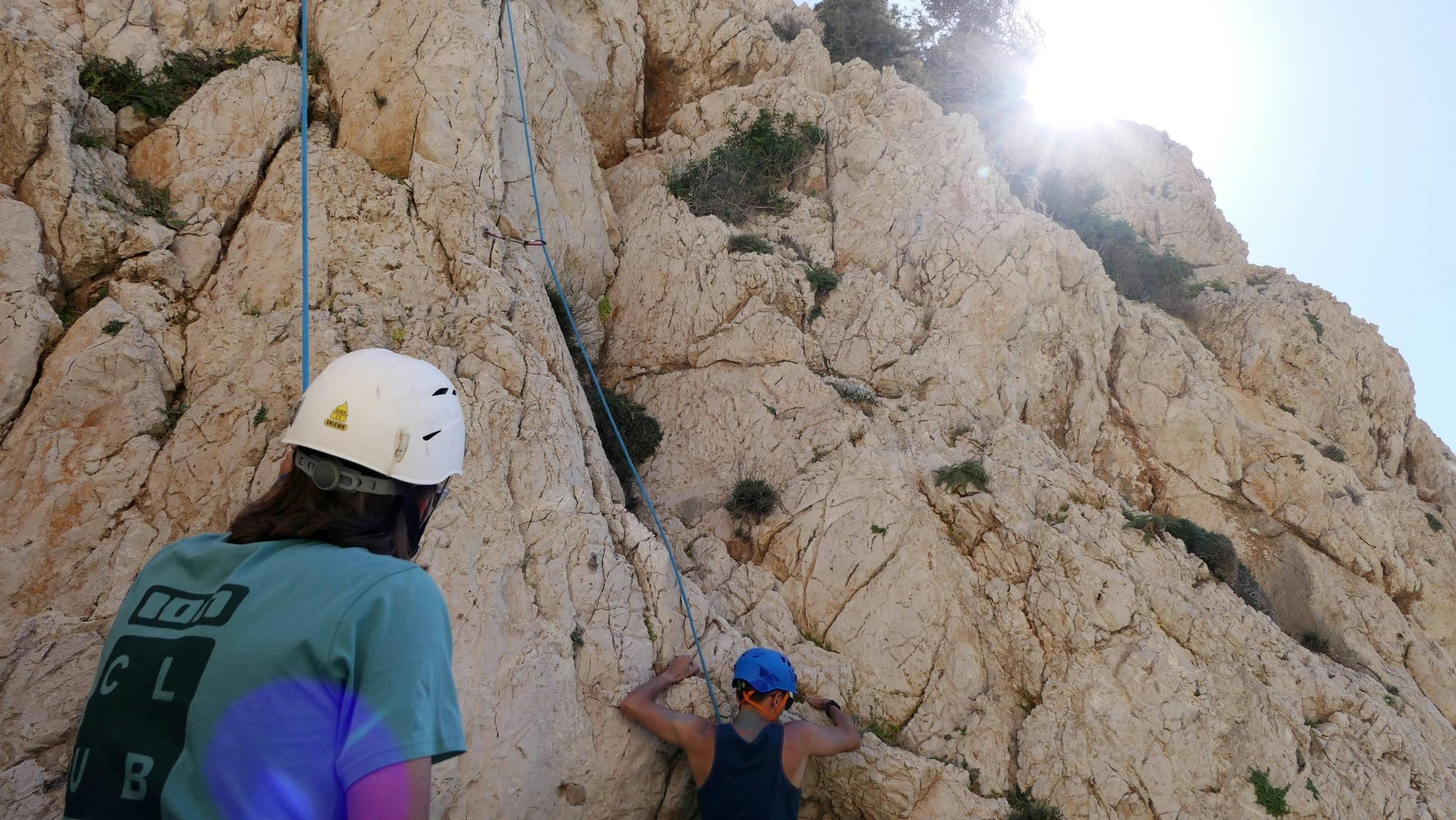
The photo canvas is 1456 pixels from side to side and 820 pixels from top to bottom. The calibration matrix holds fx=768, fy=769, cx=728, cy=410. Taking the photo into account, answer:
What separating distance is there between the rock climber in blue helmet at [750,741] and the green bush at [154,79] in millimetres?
8145

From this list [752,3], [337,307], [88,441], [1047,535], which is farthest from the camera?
[752,3]

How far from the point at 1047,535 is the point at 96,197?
10.4 meters

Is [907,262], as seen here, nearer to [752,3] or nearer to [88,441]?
[752,3]

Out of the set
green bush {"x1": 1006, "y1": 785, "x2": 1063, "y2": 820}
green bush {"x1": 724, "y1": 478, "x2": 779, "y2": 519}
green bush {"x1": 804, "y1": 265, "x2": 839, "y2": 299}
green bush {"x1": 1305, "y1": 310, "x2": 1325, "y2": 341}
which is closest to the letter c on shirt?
green bush {"x1": 1006, "y1": 785, "x2": 1063, "y2": 820}

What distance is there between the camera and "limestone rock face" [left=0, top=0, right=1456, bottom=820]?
6.21m

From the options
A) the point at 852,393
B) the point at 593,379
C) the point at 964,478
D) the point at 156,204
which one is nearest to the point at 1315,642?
the point at 964,478

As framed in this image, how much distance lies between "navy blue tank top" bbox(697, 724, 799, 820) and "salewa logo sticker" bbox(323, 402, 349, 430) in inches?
188

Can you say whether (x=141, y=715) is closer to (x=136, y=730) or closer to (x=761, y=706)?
(x=136, y=730)

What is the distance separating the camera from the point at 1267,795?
24.6 ft

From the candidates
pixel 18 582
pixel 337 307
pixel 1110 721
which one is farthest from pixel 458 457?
pixel 1110 721

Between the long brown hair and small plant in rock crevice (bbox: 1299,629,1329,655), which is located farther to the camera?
small plant in rock crevice (bbox: 1299,629,1329,655)

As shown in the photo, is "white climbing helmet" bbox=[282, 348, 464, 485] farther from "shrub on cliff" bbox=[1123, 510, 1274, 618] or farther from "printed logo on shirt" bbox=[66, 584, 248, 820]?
"shrub on cliff" bbox=[1123, 510, 1274, 618]

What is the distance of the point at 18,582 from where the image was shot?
5559 mm

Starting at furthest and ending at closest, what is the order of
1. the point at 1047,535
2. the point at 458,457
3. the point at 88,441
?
1. the point at 1047,535
2. the point at 88,441
3. the point at 458,457
